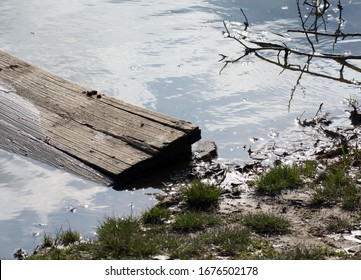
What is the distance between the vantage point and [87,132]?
7.75m

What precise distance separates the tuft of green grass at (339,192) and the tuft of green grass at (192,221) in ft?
3.27

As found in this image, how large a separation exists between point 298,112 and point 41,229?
369cm

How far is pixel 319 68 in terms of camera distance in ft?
32.2

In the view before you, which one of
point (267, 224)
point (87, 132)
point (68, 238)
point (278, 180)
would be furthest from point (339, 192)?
point (87, 132)

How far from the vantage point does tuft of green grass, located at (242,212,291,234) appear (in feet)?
19.7

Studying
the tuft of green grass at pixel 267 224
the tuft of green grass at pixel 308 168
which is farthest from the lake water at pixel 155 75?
the tuft of green grass at pixel 267 224

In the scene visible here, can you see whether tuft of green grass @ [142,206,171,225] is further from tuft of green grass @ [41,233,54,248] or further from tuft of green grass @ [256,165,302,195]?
tuft of green grass @ [256,165,302,195]

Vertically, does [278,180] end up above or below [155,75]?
below

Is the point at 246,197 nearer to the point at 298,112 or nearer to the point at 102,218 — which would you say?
the point at 102,218

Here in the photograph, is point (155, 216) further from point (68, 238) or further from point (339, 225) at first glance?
point (339, 225)

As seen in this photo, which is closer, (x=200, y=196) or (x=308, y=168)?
(x=200, y=196)

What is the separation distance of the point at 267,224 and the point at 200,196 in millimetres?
849

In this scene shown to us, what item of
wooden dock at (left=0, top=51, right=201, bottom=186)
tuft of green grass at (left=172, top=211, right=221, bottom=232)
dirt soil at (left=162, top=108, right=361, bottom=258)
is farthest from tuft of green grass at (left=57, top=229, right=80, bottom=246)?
wooden dock at (left=0, top=51, right=201, bottom=186)

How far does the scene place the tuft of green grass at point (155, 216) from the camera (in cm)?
630
